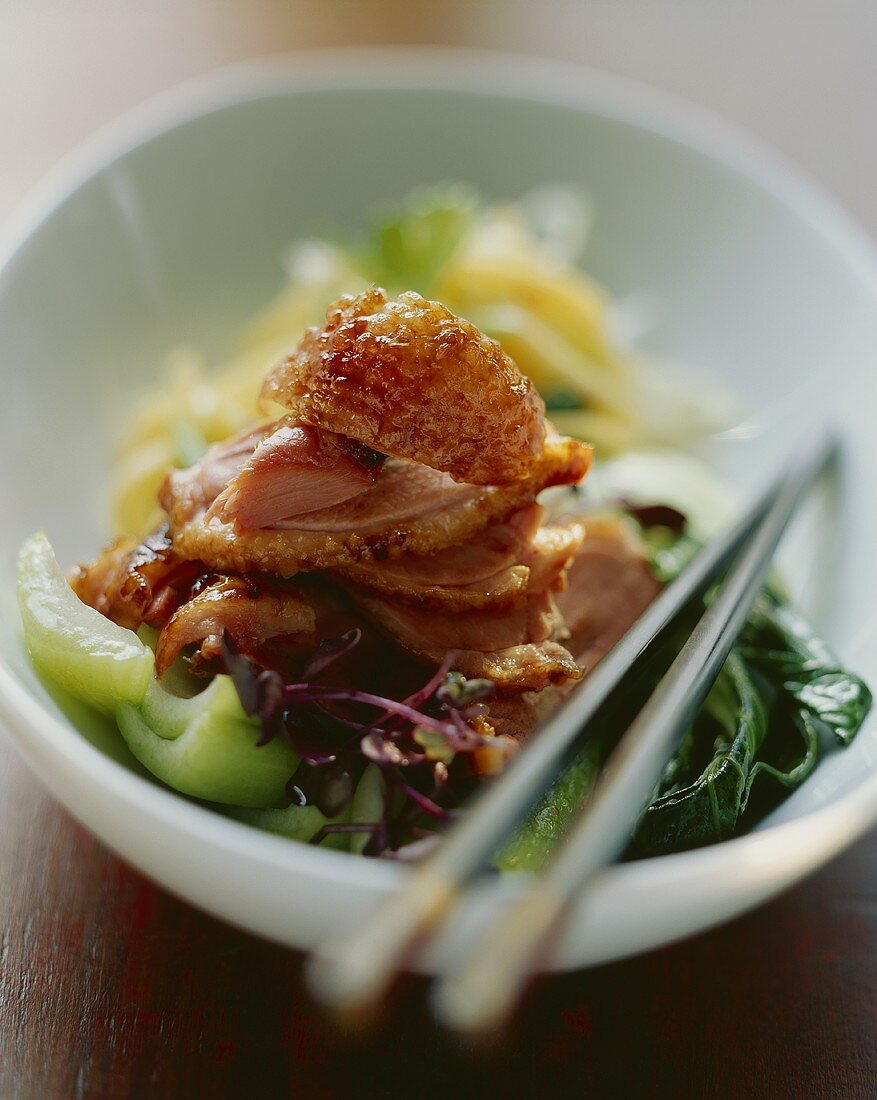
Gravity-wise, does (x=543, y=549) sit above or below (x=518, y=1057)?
above

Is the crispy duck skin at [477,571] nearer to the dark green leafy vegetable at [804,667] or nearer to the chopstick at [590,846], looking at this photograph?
the chopstick at [590,846]

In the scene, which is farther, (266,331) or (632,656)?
(266,331)

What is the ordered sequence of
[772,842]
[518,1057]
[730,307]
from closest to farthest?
1. [772,842]
2. [518,1057]
3. [730,307]

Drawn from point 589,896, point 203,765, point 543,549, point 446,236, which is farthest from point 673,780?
point 446,236

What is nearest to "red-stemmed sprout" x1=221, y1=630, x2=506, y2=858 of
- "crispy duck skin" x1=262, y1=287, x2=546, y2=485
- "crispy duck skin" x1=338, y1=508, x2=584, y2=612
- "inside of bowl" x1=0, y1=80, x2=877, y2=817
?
"crispy duck skin" x1=338, y1=508, x2=584, y2=612

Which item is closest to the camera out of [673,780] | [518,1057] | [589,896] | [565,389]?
[589,896]

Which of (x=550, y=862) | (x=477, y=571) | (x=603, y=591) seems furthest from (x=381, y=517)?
(x=550, y=862)

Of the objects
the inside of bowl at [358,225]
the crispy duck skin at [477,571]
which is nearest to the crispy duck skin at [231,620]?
the crispy duck skin at [477,571]

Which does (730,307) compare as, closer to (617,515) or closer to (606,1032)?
(617,515)

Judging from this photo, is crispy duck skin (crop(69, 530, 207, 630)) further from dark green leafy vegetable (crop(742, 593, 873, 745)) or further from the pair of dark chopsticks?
dark green leafy vegetable (crop(742, 593, 873, 745))
